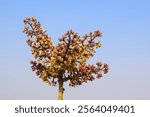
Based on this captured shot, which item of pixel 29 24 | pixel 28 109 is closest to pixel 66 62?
pixel 29 24

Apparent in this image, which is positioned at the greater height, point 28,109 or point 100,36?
point 100,36

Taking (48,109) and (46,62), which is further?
(46,62)

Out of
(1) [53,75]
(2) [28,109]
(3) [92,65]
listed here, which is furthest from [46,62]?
(2) [28,109]

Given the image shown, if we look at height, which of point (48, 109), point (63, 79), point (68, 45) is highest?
point (68, 45)

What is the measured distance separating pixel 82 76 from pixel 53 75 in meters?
2.08

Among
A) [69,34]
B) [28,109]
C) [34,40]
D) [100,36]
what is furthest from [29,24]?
[28,109]

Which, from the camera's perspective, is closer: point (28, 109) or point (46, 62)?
point (28, 109)

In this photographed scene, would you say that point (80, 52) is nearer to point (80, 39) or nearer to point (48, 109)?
point (80, 39)

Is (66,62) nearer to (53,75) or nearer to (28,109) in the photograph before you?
(53,75)

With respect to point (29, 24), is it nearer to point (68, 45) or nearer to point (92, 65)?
point (68, 45)

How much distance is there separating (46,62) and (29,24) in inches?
118

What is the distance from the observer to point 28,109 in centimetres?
2664

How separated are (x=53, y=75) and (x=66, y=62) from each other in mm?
1418

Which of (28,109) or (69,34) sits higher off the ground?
(69,34)
